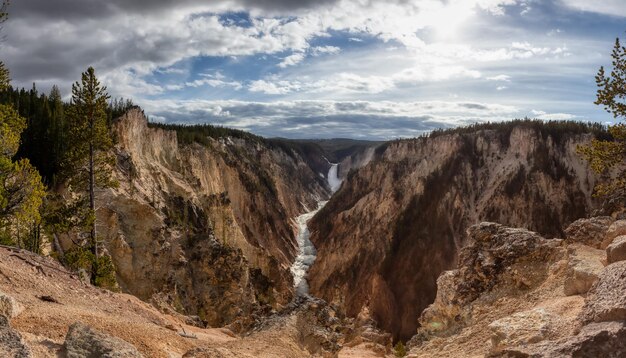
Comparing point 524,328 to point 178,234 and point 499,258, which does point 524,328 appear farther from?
point 178,234

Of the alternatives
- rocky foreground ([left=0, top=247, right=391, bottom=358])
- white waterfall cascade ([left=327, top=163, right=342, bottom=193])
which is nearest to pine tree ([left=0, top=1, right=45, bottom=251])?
rocky foreground ([left=0, top=247, right=391, bottom=358])

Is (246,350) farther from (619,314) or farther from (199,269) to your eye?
(199,269)

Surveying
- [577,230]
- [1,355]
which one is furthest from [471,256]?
[1,355]

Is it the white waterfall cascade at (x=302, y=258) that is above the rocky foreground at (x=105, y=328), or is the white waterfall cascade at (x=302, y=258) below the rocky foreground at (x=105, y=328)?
below

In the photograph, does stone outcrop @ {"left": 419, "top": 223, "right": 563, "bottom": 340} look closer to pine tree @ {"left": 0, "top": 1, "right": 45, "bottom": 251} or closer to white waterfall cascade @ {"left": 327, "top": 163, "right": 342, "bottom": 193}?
pine tree @ {"left": 0, "top": 1, "right": 45, "bottom": 251}

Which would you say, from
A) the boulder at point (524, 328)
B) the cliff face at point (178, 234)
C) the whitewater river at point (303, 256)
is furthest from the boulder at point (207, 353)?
the whitewater river at point (303, 256)

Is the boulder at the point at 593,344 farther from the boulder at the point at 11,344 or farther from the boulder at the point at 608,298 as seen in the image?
the boulder at the point at 11,344

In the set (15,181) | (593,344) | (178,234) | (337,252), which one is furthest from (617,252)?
(337,252)
